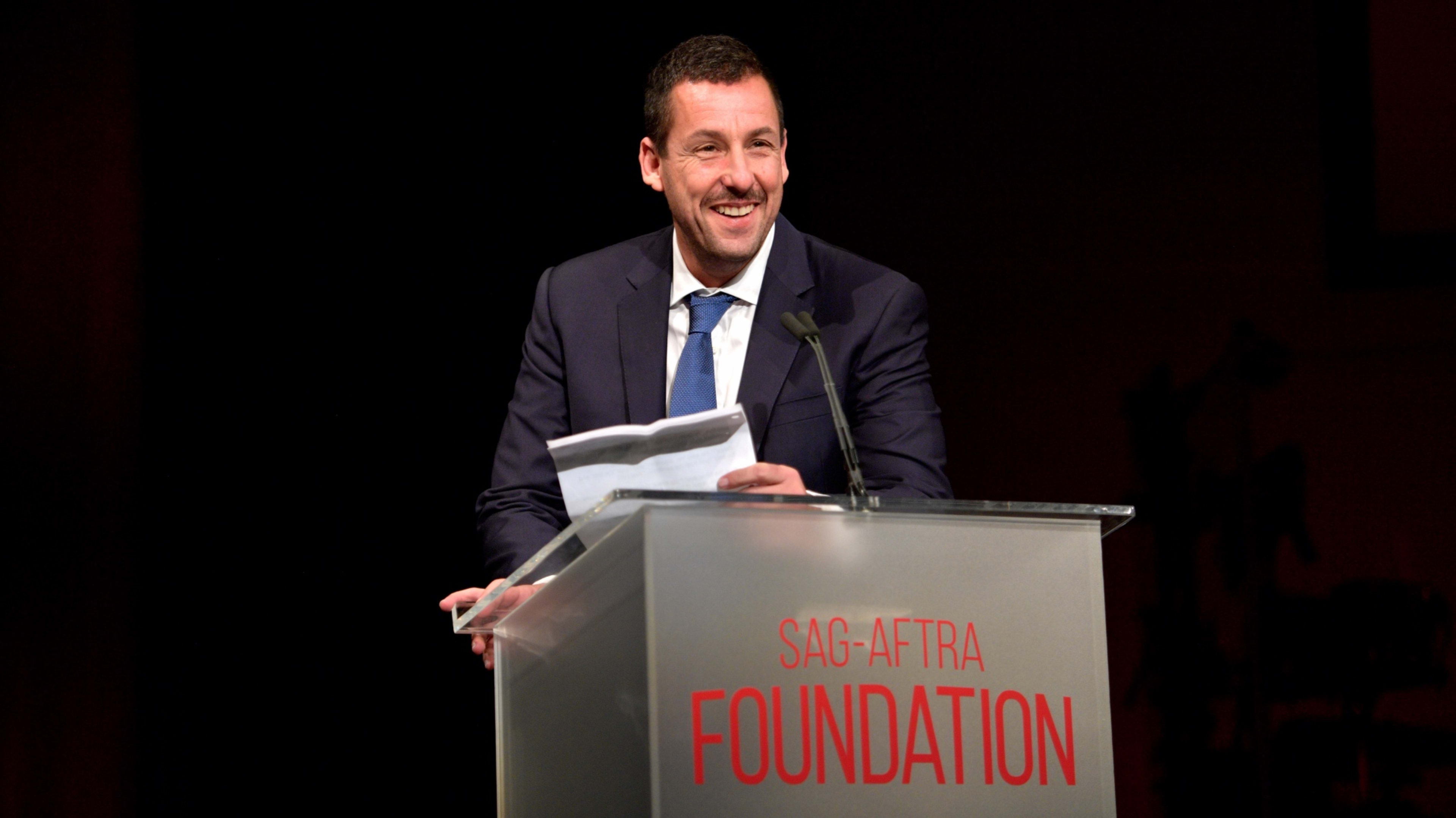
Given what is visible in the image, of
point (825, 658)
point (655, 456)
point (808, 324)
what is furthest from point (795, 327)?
point (825, 658)

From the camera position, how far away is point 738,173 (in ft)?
6.72

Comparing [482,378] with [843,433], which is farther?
[482,378]

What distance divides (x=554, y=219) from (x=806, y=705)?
1.87m

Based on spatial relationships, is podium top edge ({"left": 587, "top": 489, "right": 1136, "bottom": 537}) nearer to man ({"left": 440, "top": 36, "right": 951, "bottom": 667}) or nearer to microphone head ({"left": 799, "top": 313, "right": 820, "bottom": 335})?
microphone head ({"left": 799, "top": 313, "right": 820, "bottom": 335})

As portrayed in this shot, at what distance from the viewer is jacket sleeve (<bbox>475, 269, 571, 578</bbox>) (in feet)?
6.24

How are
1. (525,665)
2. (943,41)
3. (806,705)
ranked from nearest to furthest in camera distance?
(806,705), (525,665), (943,41)

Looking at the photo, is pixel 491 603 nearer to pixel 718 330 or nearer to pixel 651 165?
pixel 718 330

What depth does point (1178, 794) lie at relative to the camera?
2.70 meters

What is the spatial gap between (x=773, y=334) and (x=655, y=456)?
2.53ft

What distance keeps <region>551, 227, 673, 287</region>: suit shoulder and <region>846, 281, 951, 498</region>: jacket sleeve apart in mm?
405

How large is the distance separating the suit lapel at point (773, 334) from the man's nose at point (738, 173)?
0.43ft

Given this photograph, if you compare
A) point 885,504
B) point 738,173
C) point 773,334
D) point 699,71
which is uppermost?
point 699,71

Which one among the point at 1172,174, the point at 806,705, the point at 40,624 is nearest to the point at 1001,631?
the point at 806,705

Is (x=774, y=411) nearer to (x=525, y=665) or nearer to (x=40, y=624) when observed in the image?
(x=525, y=665)
